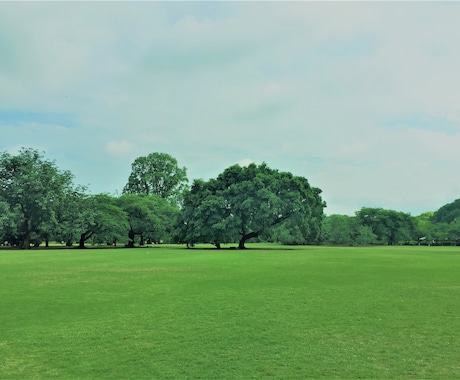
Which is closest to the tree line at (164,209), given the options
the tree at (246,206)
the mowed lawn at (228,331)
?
the tree at (246,206)

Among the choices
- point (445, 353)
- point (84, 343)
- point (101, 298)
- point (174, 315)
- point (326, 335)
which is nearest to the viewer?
point (445, 353)

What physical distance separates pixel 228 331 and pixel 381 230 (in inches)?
2984

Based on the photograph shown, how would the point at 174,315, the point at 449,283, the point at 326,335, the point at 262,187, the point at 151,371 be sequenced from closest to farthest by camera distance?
the point at 151,371
the point at 326,335
the point at 174,315
the point at 449,283
the point at 262,187

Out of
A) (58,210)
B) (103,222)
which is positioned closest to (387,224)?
(103,222)

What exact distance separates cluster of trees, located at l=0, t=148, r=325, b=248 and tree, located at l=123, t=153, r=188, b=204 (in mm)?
14709

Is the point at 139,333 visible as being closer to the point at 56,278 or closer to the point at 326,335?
the point at 326,335

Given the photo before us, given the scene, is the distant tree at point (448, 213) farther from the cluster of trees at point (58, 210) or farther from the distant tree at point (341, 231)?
the cluster of trees at point (58, 210)

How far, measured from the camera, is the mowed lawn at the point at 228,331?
5.23 metres

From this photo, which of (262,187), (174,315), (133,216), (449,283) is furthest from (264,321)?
(133,216)

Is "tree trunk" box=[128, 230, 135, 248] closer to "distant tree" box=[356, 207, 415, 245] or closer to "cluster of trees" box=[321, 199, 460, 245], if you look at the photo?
"cluster of trees" box=[321, 199, 460, 245]

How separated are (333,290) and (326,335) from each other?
5.10m

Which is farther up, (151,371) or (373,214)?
(373,214)

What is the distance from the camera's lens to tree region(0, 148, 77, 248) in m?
47.3

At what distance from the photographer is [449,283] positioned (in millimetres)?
13352
